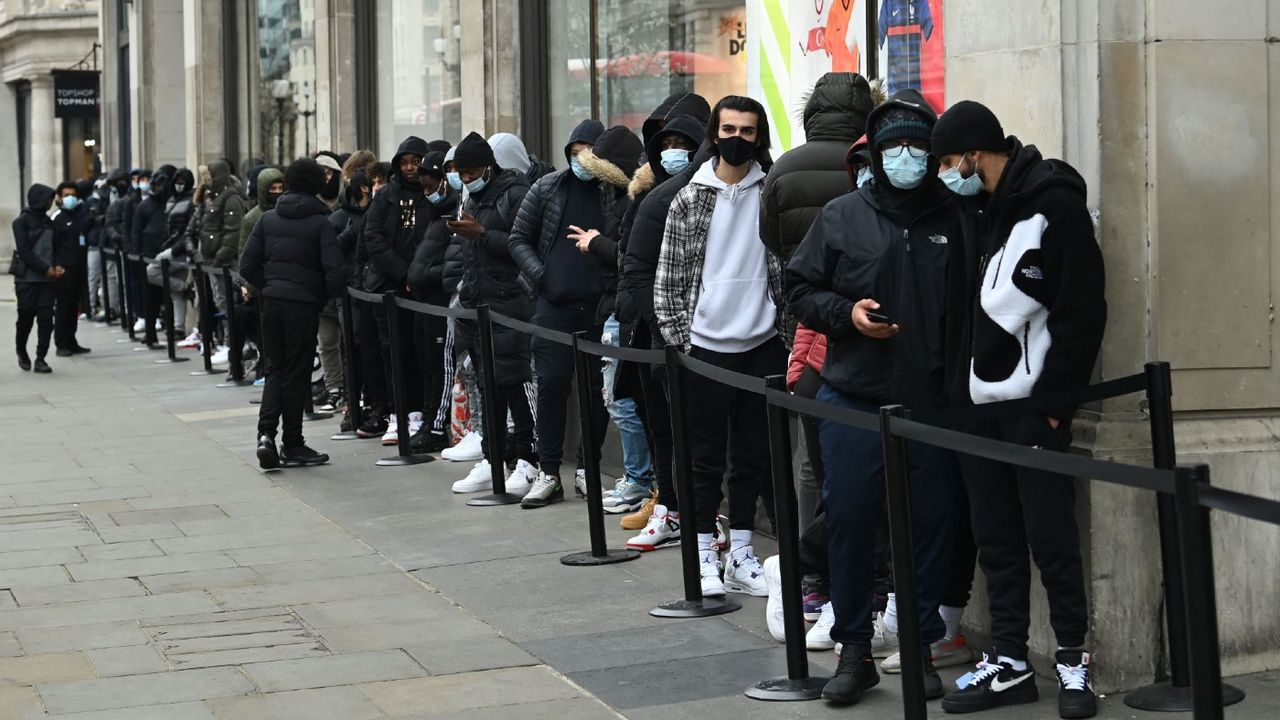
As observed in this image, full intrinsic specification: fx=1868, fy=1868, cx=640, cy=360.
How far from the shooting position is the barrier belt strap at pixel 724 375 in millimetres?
6230

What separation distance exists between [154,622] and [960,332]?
3391 millimetres

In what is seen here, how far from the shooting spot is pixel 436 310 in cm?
1040

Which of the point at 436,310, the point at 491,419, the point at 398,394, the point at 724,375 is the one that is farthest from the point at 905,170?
the point at 398,394

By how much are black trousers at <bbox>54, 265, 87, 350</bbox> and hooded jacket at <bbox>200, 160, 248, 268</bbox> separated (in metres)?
1.83

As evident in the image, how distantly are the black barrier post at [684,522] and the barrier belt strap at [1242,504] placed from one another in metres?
3.28

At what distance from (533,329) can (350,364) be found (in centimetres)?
364

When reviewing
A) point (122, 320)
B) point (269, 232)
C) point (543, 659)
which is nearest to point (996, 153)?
point (543, 659)

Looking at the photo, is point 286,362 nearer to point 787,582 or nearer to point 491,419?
point 491,419

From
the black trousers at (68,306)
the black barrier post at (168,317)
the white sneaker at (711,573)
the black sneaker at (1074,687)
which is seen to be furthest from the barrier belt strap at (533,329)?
the black trousers at (68,306)

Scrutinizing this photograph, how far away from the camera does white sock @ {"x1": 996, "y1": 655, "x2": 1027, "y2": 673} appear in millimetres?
5793

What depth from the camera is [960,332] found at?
19.1 ft

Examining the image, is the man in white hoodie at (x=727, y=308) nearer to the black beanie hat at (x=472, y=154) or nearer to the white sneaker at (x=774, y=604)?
the white sneaker at (x=774, y=604)

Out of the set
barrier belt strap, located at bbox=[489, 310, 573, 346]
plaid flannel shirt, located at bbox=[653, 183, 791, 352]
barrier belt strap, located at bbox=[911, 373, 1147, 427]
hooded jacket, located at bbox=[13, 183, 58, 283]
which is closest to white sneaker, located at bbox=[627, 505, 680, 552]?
barrier belt strap, located at bbox=[489, 310, 573, 346]

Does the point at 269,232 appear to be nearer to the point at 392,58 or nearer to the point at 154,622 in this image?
the point at 154,622
